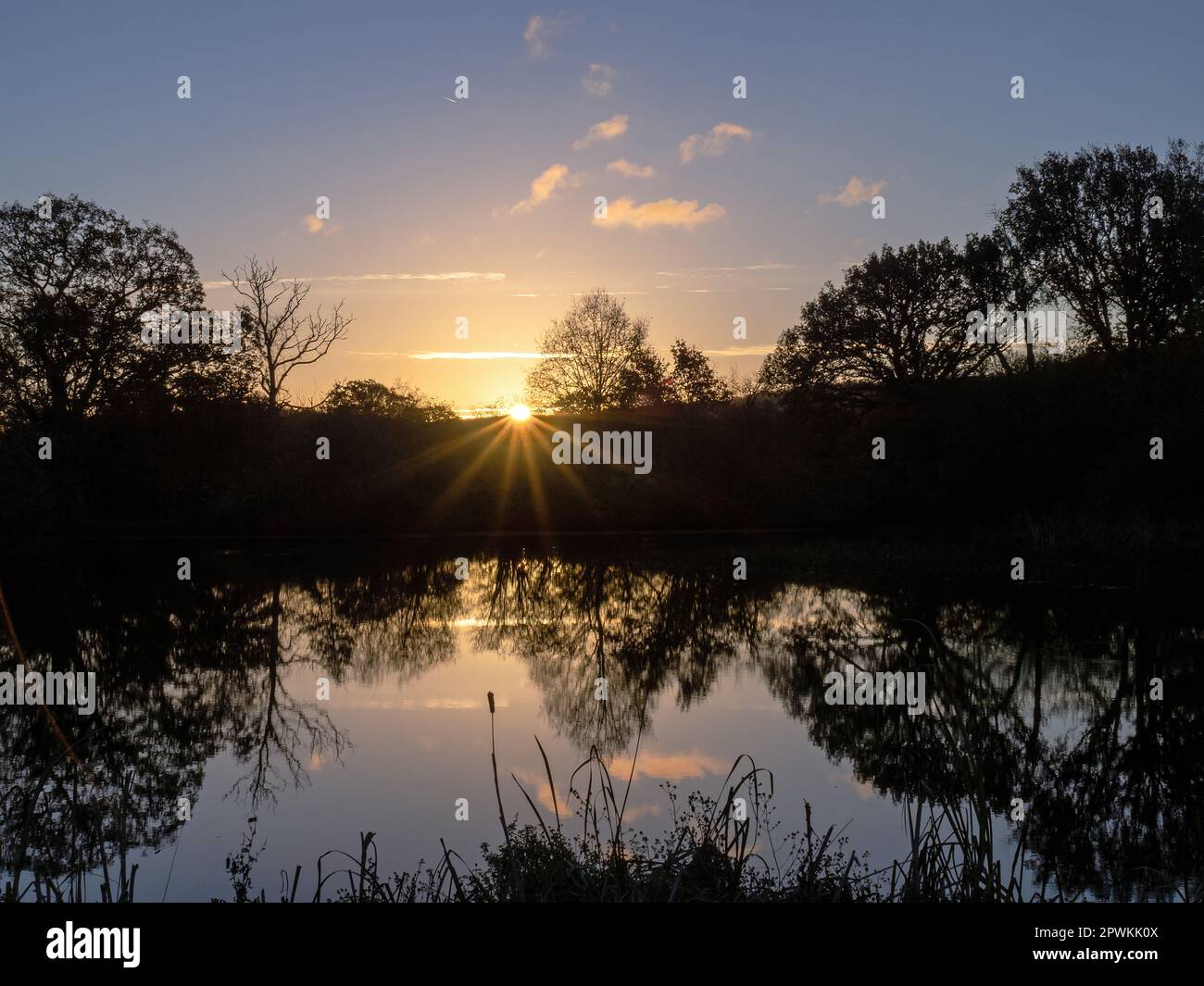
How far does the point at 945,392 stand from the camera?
3744 centimetres

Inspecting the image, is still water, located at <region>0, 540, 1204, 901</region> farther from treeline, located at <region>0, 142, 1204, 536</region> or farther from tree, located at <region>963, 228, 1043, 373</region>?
tree, located at <region>963, 228, 1043, 373</region>

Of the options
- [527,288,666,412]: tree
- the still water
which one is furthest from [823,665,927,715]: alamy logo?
[527,288,666,412]: tree

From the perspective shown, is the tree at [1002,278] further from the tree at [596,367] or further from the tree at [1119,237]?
the tree at [596,367]

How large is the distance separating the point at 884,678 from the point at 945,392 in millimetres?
23856

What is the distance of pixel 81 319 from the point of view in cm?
3562

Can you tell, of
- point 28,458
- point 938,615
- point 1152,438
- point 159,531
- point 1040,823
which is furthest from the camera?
point 159,531

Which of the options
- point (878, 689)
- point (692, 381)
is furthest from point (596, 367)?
point (878, 689)

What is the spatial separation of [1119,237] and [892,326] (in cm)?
916

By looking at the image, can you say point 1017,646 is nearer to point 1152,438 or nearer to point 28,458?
point 1152,438

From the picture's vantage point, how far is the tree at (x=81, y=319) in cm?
3528

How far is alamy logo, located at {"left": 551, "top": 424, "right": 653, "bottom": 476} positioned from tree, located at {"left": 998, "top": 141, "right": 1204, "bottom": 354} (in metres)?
16.7

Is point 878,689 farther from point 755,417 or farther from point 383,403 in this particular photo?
point 383,403
